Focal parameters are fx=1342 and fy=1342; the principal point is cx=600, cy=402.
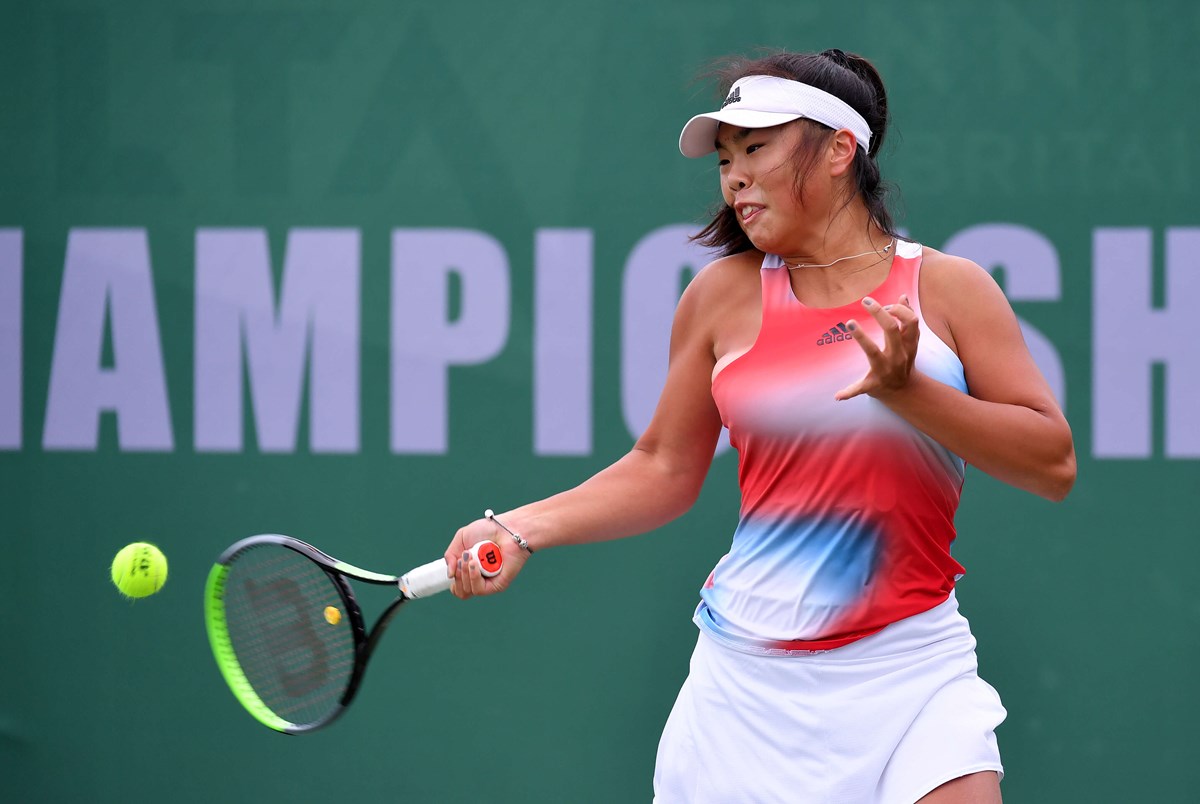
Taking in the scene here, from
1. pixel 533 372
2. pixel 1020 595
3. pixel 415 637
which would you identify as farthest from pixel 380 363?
pixel 1020 595

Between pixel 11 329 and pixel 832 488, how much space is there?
8.00ft

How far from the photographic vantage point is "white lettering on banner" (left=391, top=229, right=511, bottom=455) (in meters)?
3.32

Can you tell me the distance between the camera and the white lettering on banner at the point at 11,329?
11.3ft

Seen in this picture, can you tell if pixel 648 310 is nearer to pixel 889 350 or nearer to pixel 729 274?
pixel 729 274

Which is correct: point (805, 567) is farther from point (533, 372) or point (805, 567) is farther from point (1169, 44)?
point (1169, 44)

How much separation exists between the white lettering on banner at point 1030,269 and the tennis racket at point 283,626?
5.50 ft

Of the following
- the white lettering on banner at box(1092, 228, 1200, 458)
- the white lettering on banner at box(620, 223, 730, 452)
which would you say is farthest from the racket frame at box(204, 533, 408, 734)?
the white lettering on banner at box(1092, 228, 1200, 458)

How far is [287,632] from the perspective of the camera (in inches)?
91.6

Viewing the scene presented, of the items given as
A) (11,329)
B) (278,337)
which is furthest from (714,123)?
(11,329)

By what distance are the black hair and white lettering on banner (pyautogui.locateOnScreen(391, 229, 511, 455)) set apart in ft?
4.04

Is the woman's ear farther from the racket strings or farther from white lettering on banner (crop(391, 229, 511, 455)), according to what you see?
white lettering on banner (crop(391, 229, 511, 455))

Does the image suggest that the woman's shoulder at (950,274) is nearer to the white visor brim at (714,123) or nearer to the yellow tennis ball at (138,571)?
the white visor brim at (714,123)

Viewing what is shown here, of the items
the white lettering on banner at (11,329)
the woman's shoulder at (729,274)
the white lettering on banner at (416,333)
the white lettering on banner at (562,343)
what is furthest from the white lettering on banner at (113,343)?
the woman's shoulder at (729,274)

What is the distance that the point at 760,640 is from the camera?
76.5 inches
